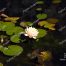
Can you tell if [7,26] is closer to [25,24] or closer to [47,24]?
[25,24]

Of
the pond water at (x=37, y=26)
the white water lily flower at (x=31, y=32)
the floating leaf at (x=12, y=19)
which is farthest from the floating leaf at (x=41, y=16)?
the white water lily flower at (x=31, y=32)

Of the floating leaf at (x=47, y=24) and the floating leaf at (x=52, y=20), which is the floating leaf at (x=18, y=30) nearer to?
the floating leaf at (x=47, y=24)

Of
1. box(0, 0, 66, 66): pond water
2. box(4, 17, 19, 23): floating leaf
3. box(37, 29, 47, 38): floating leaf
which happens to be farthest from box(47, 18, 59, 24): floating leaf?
box(4, 17, 19, 23): floating leaf

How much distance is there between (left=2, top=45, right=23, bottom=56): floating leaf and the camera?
5.35 ft

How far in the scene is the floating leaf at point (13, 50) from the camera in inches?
64.2

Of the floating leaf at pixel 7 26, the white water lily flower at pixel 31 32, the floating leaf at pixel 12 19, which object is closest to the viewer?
the white water lily flower at pixel 31 32

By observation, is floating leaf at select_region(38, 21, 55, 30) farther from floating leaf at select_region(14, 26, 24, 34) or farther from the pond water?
floating leaf at select_region(14, 26, 24, 34)

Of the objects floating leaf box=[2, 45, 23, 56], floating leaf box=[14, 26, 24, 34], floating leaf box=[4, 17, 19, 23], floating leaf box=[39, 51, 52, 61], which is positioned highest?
floating leaf box=[4, 17, 19, 23]

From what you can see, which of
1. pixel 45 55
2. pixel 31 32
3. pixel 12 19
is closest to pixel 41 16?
pixel 12 19

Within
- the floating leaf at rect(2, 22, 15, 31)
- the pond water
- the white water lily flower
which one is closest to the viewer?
the pond water

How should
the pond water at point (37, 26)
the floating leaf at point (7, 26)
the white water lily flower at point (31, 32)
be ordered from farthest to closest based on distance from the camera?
the floating leaf at point (7, 26), the white water lily flower at point (31, 32), the pond water at point (37, 26)

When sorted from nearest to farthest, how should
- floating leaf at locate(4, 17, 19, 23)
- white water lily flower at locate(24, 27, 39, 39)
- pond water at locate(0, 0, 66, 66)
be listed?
pond water at locate(0, 0, 66, 66) → white water lily flower at locate(24, 27, 39, 39) → floating leaf at locate(4, 17, 19, 23)

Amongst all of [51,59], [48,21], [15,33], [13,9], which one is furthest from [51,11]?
[51,59]

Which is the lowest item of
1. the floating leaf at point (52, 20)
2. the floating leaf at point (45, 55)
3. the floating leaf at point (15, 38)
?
the floating leaf at point (45, 55)
